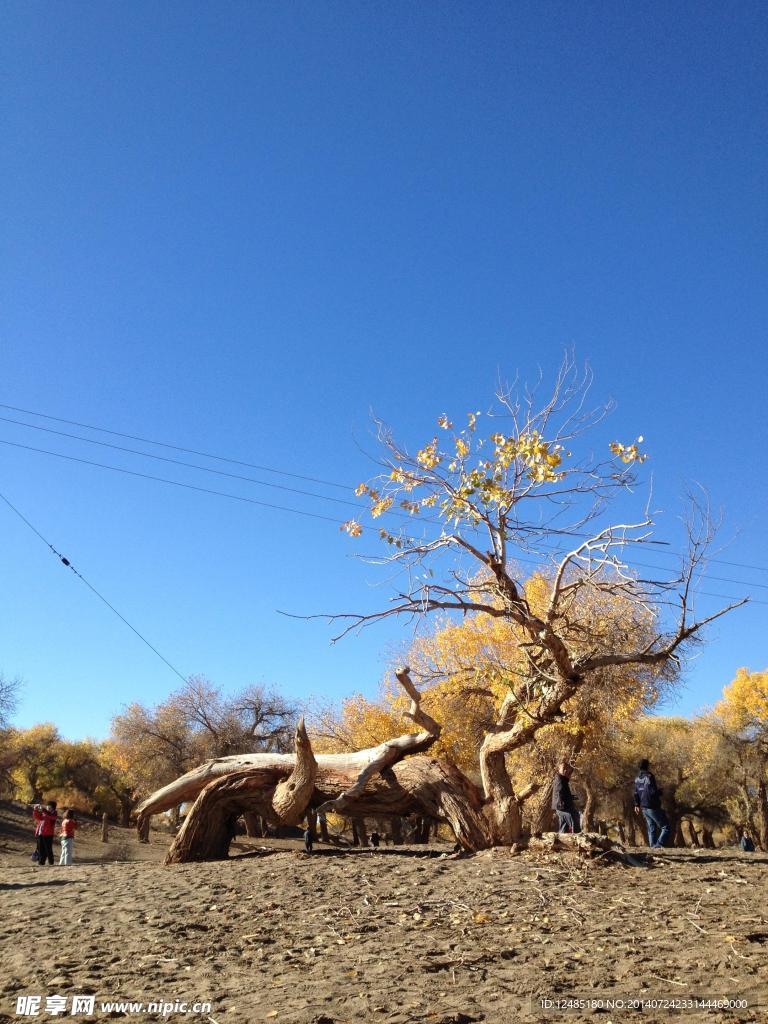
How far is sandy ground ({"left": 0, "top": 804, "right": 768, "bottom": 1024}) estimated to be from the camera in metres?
5.46

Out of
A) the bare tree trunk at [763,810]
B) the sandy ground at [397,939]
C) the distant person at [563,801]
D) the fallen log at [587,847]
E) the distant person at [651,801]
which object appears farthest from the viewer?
the bare tree trunk at [763,810]

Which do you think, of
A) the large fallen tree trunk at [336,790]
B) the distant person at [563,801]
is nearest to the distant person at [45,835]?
the large fallen tree trunk at [336,790]

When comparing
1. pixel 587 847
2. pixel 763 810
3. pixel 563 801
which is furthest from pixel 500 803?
pixel 763 810

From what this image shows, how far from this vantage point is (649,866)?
1045cm

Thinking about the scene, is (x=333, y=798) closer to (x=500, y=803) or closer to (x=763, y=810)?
(x=500, y=803)

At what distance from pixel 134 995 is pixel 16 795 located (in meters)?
59.0

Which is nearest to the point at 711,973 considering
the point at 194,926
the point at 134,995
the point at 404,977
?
the point at 404,977

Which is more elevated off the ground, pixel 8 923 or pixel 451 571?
pixel 451 571

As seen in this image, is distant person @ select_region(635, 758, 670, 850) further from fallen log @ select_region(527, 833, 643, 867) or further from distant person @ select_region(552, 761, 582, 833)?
fallen log @ select_region(527, 833, 643, 867)

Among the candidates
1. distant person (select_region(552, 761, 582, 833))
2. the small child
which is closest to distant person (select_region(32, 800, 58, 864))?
the small child

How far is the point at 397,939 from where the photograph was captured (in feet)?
23.6

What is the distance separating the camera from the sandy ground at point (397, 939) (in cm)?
546

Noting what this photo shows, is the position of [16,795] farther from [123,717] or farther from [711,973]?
[711,973]

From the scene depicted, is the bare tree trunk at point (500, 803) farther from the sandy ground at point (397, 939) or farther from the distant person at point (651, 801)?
the distant person at point (651, 801)
